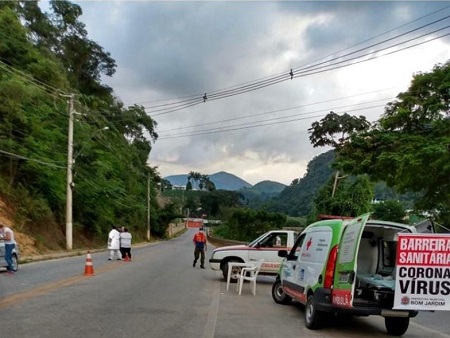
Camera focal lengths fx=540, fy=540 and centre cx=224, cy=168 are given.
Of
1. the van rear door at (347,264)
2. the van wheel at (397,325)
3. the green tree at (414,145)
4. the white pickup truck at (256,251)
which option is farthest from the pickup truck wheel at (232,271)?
the van rear door at (347,264)

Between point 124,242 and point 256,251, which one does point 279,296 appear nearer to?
point 256,251

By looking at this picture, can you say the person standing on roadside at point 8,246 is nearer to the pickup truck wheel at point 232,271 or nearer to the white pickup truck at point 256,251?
the white pickup truck at point 256,251

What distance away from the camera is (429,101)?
1897 centimetres

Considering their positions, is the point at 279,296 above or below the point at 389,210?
below

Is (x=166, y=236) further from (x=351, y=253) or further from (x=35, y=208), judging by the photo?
(x=351, y=253)

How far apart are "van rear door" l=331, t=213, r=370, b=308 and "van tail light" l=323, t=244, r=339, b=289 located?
0.08 metres

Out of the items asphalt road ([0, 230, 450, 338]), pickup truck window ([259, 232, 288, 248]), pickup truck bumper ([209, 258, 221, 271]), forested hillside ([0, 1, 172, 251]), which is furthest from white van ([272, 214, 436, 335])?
forested hillside ([0, 1, 172, 251])

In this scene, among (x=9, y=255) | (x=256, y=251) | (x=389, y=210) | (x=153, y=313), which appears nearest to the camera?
(x=153, y=313)

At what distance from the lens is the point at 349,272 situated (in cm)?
864

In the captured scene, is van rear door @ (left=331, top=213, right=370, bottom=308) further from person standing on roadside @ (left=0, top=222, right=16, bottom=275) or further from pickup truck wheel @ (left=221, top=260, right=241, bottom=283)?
person standing on roadside @ (left=0, top=222, right=16, bottom=275)

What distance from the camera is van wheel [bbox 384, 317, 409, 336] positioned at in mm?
9438

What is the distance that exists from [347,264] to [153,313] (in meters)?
3.93

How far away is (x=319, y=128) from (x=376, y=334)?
28.4 m

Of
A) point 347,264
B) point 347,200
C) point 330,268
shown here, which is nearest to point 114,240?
point 330,268
